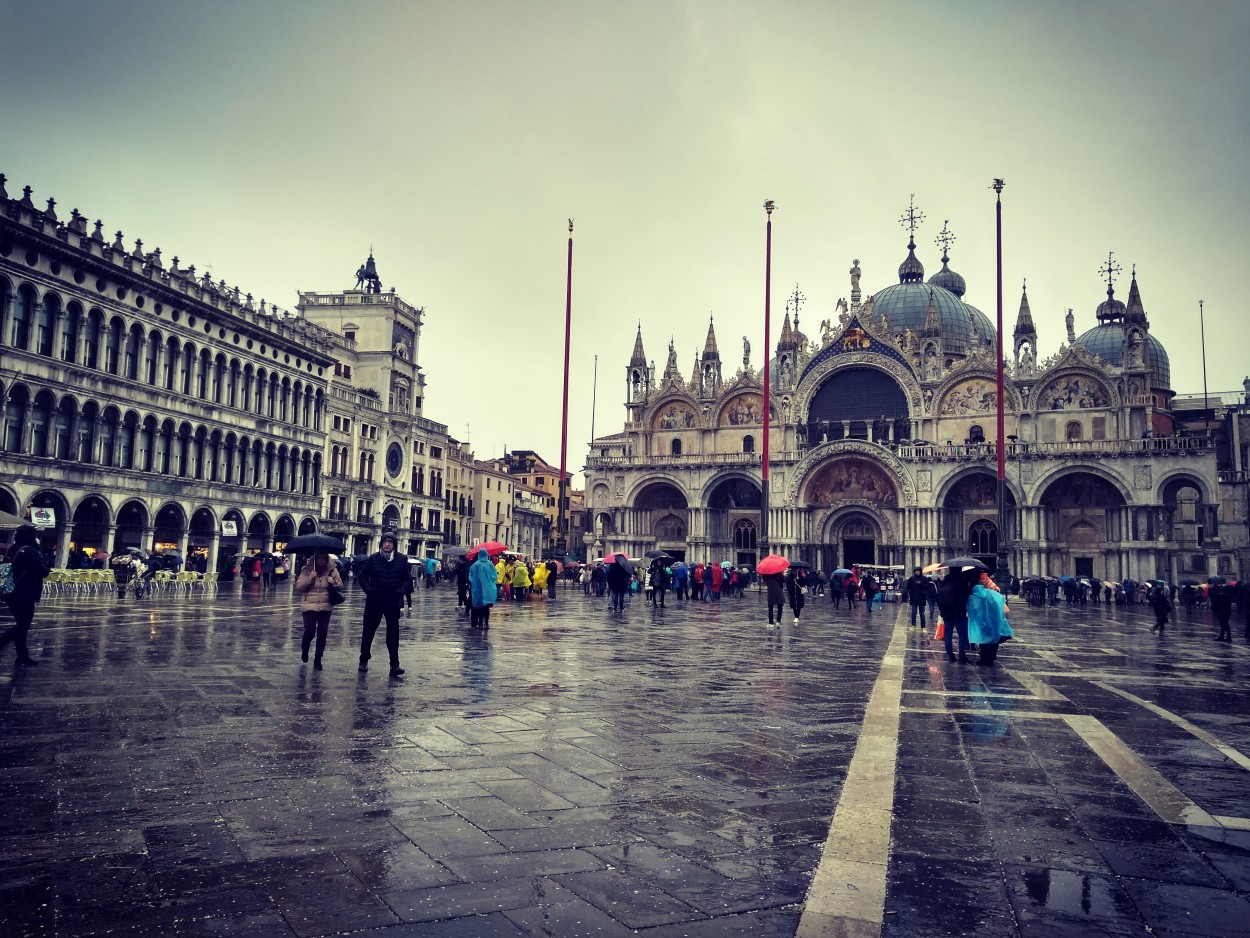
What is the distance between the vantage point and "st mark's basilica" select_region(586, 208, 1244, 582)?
47344 millimetres

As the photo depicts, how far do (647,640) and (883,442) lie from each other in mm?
39619

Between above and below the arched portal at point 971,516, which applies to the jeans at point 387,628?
below

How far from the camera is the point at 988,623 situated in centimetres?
1288

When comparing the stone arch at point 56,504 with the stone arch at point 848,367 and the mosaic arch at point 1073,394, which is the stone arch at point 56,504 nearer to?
the stone arch at point 848,367

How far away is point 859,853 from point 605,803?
142 centimetres

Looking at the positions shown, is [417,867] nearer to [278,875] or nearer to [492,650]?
[278,875]

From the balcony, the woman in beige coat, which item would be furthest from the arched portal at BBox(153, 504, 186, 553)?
the balcony

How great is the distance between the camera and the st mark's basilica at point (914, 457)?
47.3 metres

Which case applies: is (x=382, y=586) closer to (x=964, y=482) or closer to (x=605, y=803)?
(x=605, y=803)

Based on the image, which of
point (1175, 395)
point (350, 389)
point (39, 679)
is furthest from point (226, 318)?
point (1175, 395)

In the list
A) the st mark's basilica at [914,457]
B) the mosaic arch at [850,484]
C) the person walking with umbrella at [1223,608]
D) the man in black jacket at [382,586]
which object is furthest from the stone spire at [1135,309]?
the man in black jacket at [382,586]

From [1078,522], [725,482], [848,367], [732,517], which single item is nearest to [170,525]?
[725,482]

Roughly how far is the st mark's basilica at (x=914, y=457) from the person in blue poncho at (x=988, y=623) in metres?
37.9

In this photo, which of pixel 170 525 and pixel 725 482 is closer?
pixel 170 525
